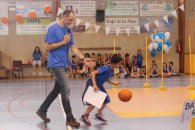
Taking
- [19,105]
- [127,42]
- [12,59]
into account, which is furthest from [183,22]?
[19,105]

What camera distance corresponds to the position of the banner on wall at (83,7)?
1920 centimetres

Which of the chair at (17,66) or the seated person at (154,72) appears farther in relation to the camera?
the seated person at (154,72)

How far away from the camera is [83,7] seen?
63.2 feet

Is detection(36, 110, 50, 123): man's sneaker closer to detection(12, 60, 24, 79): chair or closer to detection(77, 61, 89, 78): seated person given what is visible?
detection(77, 61, 89, 78): seated person

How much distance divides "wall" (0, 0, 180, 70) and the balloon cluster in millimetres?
790

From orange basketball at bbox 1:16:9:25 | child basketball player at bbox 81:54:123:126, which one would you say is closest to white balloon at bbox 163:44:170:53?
orange basketball at bbox 1:16:9:25

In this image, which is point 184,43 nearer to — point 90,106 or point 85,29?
point 85,29

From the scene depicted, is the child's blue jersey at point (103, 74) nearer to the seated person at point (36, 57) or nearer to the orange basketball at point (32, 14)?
the seated person at point (36, 57)

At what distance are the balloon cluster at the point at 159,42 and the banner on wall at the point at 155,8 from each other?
5.34ft

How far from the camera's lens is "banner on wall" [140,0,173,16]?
1962cm

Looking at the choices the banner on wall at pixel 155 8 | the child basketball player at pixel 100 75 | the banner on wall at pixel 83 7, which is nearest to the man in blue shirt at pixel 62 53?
the child basketball player at pixel 100 75

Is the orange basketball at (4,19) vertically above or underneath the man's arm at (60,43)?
above

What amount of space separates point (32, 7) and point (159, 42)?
6.21 meters

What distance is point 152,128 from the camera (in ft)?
23.1
